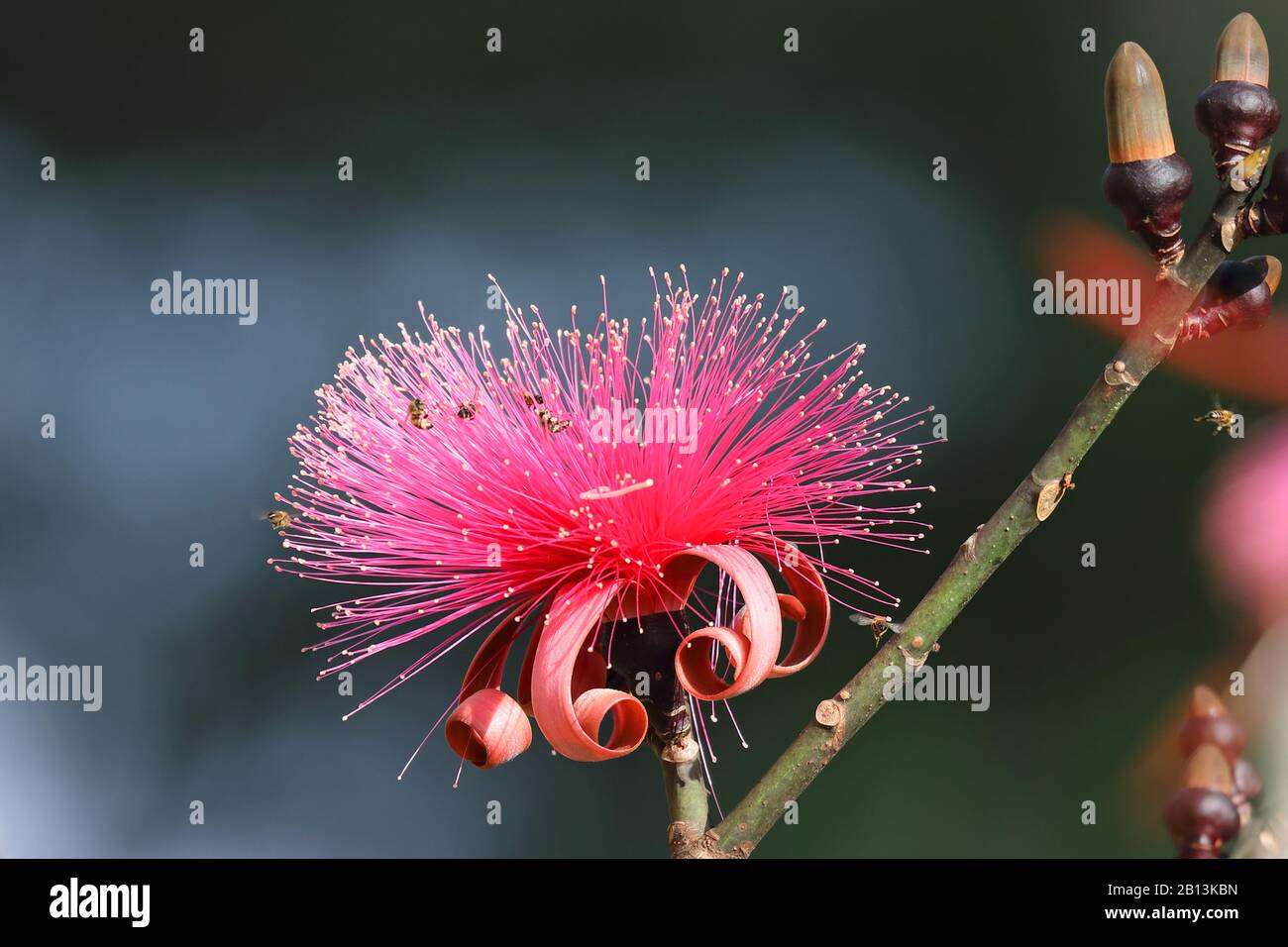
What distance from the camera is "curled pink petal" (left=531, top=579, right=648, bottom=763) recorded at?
614 mm

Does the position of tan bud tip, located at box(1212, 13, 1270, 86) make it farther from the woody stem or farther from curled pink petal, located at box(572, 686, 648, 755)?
curled pink petal, located at box(572, 686, 648, 755)

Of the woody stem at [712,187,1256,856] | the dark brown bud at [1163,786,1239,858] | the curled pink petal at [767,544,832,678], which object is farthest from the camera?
the curled pink petal at [767,544,832,678]

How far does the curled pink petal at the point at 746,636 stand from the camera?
0.61m

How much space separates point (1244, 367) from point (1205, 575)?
54cm

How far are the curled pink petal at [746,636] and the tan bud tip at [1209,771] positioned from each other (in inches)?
8.4

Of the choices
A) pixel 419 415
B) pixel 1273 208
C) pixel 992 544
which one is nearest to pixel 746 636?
pixel 992 544

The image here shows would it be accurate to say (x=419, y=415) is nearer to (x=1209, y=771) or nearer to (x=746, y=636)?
(x=746, y=636)

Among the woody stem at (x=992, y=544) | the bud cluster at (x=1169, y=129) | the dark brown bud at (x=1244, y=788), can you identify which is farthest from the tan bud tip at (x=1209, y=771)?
the bud cluster at (x=1169, y=129)

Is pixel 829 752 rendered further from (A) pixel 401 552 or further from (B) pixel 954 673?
(B) pixel 954 673

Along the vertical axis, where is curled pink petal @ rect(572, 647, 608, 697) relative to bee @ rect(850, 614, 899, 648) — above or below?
below

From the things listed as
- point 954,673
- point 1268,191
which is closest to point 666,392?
point 1268,191

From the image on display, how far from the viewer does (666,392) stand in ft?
2.28

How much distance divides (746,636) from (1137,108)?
1.13ft

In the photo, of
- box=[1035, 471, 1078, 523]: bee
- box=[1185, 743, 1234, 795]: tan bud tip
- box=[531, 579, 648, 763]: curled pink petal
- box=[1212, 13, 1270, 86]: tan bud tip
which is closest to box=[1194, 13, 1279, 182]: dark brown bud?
box=[1212, 13, 1270, 86]: tan bud tip
